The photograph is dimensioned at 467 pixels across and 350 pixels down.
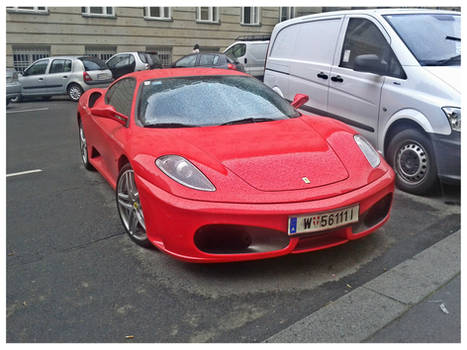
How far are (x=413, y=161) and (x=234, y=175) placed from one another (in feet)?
8.15

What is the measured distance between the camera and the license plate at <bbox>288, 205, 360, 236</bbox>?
3.03 m

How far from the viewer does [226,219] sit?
9.78ft

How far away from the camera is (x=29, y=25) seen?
Result: 22.3 meters

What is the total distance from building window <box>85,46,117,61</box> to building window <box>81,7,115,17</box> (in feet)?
5.22

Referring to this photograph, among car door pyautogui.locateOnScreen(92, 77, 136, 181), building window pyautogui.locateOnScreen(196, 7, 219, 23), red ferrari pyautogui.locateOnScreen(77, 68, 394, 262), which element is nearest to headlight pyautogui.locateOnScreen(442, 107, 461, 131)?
red ferrari pyautogui.locateOnScreen(77, 68, 394, 262)

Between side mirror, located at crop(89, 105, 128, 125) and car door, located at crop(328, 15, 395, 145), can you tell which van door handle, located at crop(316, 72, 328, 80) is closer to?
car door, located at crop(328, 15, 395, 145)

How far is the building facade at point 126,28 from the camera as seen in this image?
22.4m

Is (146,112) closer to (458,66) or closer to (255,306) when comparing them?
(255,306)

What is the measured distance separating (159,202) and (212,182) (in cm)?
36

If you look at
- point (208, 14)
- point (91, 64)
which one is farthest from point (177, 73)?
point (208, 14)

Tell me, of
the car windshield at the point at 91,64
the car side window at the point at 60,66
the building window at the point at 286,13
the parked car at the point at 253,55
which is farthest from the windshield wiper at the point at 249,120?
the building window at the point at 286,13

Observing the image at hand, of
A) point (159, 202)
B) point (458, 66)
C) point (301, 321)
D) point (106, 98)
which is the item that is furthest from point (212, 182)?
point (458, 66)

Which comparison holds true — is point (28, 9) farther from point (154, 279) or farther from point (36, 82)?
point (154, 279)

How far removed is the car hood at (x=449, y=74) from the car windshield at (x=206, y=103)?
59.4 inches
